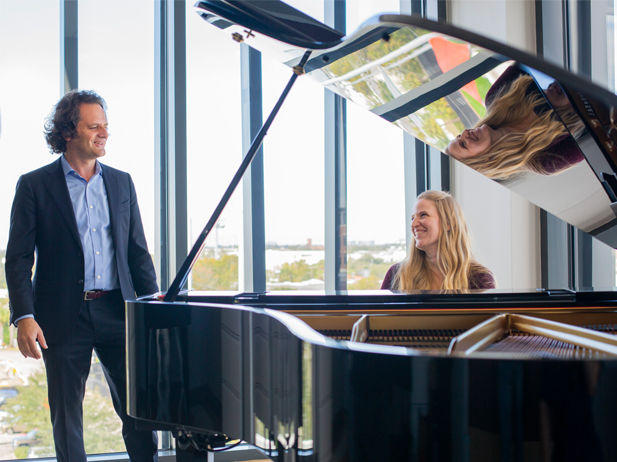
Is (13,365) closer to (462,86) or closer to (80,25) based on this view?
(80,25)

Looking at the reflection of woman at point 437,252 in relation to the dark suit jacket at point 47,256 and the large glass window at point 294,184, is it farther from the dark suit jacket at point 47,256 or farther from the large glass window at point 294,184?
the dark suit jacket at point 47,256

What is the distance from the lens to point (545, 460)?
2.57ft

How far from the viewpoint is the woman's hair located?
2188 millimetres

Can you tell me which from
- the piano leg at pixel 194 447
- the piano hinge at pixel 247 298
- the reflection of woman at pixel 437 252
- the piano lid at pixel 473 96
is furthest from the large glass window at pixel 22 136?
the reflection of woman at pixel 437 252

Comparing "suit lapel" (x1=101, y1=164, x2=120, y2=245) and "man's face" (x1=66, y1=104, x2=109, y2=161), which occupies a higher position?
"man's face" (x1=66, y1=104, x2=109, y2=161)

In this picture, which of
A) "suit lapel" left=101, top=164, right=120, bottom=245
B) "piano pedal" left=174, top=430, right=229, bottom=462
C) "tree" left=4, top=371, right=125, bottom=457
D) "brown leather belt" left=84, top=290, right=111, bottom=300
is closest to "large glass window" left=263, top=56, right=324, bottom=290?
"suit lapel" left=101, top=164, right=120, bottom=245

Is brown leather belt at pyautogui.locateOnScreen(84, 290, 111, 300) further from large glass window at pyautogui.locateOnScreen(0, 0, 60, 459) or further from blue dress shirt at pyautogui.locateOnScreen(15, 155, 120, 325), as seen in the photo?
large glass window at pyautogui.locateOnScreen(0, 0, 60, 459)

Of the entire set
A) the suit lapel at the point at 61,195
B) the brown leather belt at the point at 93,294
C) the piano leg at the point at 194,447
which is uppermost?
the suit lapel at the point at 61,195

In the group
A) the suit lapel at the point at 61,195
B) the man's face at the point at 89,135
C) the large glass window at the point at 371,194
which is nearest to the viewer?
the suit lapel at the point at 61,195

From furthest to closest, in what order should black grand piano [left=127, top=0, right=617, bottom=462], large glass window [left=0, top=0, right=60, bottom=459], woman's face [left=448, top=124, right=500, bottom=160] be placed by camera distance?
1. large glass window [left=0, top=0, right=60, bottom=459]
2. woman's face [left=448, top=124, right=500, bottom=160]
3. black grand piano [left=127, top=0, right=617, bottom=462]

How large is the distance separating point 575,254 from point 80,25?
293 centimetres

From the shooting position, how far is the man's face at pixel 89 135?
6.76 ft

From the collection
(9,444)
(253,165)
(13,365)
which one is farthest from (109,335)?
(253,165)

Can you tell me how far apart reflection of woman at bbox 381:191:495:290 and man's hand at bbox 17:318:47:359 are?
1565mm
